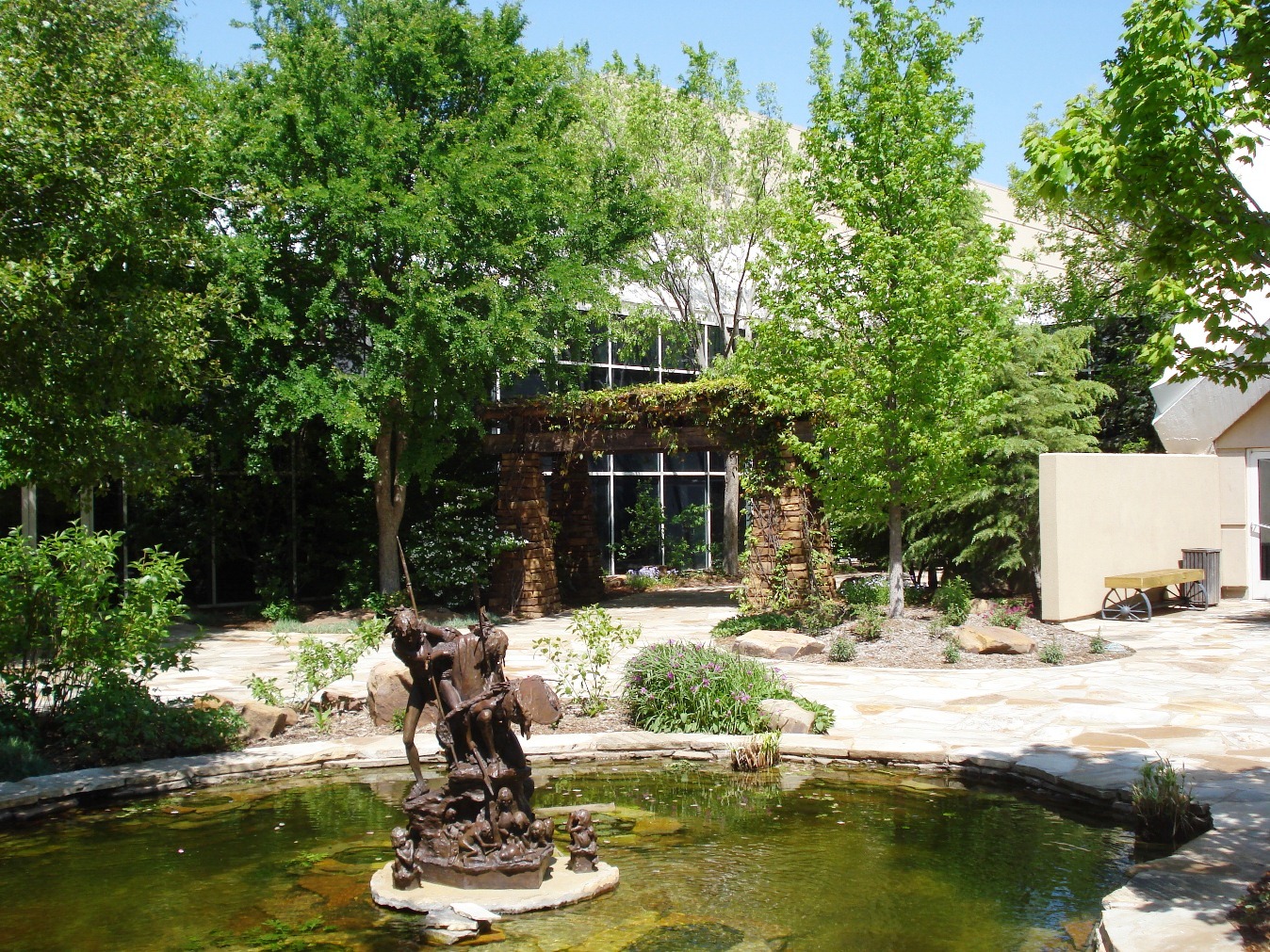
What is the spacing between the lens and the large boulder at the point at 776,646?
1309 cm

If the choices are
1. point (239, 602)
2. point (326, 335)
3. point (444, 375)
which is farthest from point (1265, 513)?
point (239, 602)

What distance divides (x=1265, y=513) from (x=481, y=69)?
15.3 metres

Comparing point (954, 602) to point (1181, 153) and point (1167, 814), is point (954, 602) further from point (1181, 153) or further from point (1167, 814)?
point (1181, 153)

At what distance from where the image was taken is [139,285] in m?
8.82

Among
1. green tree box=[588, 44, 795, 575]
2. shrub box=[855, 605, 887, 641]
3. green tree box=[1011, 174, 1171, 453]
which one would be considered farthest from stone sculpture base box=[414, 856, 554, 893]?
green tree box=[1011, 174, 1171, 453]

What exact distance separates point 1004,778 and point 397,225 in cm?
1123

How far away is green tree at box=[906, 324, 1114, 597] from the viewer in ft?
56.0

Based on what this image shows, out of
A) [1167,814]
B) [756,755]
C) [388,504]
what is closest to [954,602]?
[756,755]

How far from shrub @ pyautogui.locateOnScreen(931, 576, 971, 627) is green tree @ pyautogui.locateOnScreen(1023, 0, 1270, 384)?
29.0 ft

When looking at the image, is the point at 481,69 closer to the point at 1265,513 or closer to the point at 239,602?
the point at 239,602

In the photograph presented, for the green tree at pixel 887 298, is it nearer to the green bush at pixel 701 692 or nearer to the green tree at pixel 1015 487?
the green tree at pixel 1015 487

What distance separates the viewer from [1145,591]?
55.7ft

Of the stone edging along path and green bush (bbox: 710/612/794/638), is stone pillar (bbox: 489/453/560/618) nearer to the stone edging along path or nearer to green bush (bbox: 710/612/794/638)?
green bush (bbox: 710/612/794/638)

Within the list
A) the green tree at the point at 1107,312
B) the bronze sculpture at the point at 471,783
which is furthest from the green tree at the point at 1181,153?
the green tree at the point at 1107,312
